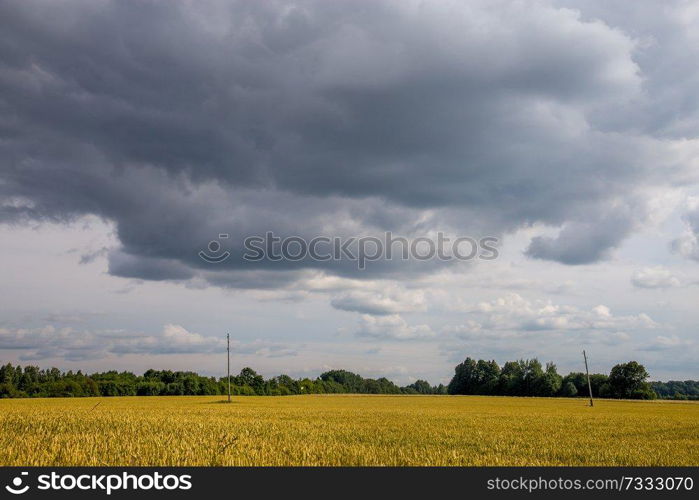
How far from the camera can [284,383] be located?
172625 mm

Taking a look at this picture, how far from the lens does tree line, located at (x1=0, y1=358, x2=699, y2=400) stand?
394 feet

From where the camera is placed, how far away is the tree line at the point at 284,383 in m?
120

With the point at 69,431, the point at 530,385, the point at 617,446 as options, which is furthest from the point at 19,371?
the point at 617,446

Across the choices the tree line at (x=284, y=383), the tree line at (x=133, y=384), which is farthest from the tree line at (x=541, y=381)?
the tree line at (x=133, y=384)

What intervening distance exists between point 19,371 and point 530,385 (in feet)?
522
